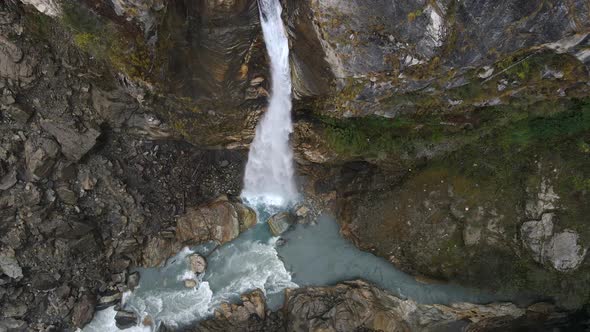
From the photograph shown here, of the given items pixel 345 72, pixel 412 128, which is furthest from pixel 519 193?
pixel 345 72

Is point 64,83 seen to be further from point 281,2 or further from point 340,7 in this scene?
point 340,7

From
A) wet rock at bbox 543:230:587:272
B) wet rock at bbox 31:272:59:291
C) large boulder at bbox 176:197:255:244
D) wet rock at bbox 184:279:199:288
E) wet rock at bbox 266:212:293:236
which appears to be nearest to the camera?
wet rock at bbox 543:230:587:272

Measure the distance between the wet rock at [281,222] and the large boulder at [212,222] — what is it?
109 cm

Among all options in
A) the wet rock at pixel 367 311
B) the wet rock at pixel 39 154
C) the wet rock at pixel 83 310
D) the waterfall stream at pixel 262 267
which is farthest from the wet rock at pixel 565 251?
the wet rock at pixel 39 154

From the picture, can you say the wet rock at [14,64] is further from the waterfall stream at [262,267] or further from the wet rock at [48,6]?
the waterfall stream at [262,267]

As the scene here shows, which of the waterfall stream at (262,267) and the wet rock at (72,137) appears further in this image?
the waterfall stream at (262,267)

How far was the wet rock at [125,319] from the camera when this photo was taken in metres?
14.5

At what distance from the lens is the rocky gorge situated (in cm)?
940

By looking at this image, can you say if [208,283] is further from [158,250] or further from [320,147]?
[320,147]

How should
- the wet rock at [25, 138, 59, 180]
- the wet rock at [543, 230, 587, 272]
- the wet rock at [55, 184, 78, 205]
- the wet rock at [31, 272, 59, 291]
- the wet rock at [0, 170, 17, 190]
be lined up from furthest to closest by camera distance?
the wet rock at [31, 272, 59, 291] < the wet rock at [55, 184, 78, 205] < the wet rock at [25, 138, 59, 180] < the wet rock at [0, 170, 17, 190] < the wet rock at [543, 230, 587, 272]

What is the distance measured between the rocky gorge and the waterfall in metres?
0.31

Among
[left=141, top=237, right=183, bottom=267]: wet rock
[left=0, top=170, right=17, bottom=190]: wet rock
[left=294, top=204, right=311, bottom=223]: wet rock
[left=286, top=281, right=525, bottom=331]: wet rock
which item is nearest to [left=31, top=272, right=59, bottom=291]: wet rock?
[left=141, top=237, right=183, bottom=267]: wet rock

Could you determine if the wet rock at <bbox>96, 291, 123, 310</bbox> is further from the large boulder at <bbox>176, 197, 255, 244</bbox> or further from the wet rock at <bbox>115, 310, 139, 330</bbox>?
the large boulder at <bbox>176, 197, 255, 244</bbox>

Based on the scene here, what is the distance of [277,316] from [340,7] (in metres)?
10.5
